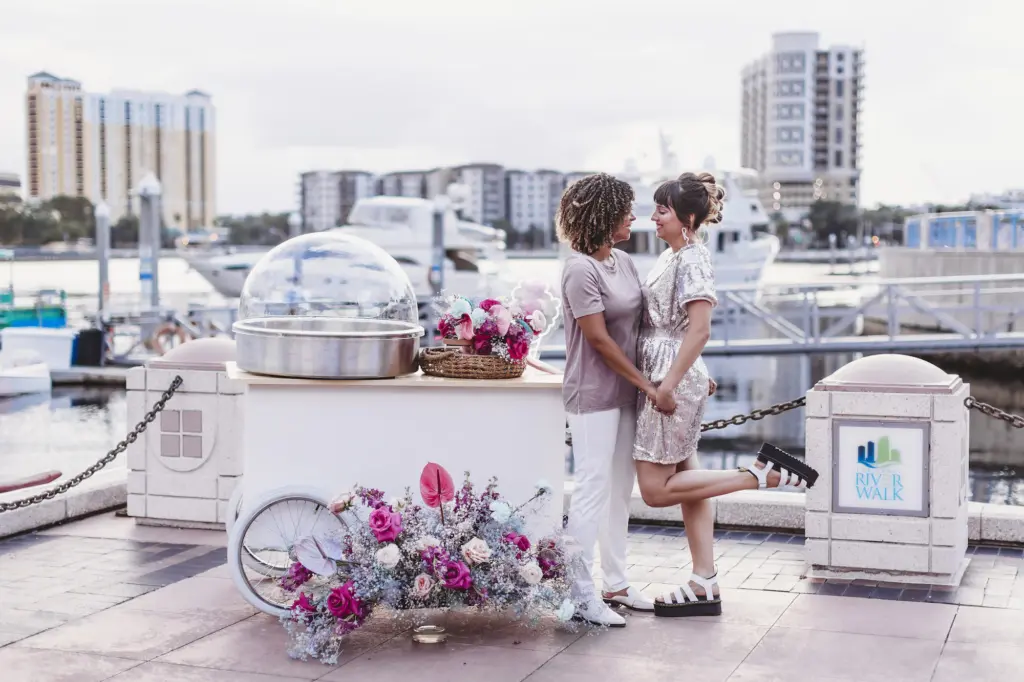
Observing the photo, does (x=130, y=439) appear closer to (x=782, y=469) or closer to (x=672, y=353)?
(x=672, y=353)

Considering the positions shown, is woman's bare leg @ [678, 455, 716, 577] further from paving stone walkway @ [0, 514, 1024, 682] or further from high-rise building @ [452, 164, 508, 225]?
high-rise building @ [452, 164, 508, 225]

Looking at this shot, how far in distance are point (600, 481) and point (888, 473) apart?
5.92ft

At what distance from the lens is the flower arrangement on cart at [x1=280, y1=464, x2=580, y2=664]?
193 inches

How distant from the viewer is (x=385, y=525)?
195 inches

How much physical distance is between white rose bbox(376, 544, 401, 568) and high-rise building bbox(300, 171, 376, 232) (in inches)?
4067

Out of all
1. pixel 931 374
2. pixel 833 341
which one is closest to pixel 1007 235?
pixel 833 341

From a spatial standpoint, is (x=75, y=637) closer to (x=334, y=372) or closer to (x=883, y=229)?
(x=334, y=372)

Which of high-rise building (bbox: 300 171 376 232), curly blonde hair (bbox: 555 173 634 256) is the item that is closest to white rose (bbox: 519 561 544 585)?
curly blonde hair (bbox: 555 173 634 256)

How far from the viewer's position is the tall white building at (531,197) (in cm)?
11862

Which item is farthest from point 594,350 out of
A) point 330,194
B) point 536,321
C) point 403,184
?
point 403,184

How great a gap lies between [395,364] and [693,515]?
144cm

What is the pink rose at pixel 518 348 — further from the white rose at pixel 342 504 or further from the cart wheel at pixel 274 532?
the cart wheel at pixel 274 532

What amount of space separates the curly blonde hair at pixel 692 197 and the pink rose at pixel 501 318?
2.58 ft

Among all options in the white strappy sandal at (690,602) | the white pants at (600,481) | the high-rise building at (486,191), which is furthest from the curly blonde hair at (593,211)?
the high-rise building at (486,191)
